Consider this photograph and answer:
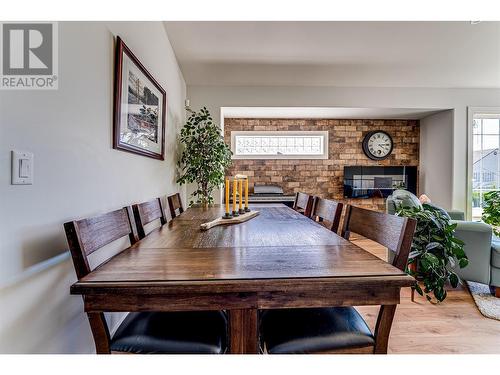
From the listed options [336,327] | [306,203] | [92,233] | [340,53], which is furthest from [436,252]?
[92,233]

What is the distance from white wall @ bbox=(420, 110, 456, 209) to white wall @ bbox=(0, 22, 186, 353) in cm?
451

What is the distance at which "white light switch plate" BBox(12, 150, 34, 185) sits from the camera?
90 centimetres

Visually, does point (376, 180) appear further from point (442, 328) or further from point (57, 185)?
point (57, 185)

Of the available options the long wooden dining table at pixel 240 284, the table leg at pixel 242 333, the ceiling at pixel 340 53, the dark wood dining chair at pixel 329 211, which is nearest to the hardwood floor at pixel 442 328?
the dark wood dining chair at pixel 329 211

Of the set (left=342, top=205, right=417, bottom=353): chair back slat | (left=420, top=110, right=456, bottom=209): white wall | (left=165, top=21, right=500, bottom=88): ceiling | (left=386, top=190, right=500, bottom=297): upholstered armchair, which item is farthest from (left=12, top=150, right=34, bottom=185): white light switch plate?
(left=420, top=110, right=456, bottom=209): white wall

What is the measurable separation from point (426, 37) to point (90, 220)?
3.48 meters

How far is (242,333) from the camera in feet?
2.79

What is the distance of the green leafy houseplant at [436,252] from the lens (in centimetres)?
212

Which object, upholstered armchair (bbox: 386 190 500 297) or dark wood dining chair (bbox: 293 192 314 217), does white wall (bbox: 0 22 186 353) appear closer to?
dark wood dining chair (bbox: 293 192 314 217)

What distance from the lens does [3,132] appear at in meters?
0.87

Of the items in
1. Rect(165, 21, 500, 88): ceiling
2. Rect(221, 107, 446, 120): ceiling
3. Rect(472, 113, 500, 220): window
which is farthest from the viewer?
Rect(472, 113, 500, 220): window
